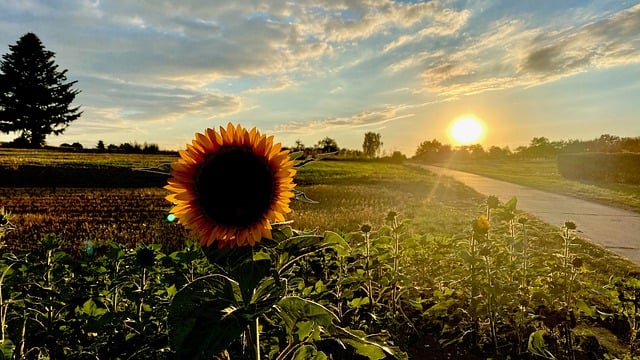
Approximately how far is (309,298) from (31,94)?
2728 inches

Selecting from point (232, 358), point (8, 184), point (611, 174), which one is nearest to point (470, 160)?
point (611, 174)

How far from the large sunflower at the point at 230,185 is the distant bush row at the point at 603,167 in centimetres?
2951

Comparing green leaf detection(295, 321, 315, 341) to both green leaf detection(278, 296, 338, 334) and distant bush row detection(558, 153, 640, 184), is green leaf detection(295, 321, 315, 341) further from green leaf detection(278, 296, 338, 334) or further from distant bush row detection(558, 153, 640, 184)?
distant bush row detection(558, 153, 640, 184)

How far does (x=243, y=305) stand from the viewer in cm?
133

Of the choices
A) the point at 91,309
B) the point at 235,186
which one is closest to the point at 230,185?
the point at 235,186

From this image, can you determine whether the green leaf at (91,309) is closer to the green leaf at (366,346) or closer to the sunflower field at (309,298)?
the sunflower field at (309,298)

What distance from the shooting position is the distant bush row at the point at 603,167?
26.8m

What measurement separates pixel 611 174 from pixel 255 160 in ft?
103

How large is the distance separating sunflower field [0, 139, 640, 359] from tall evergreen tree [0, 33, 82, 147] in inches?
2608

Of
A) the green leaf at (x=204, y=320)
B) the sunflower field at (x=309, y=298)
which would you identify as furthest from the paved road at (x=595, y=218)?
the green leaf at (x=204, y=320)

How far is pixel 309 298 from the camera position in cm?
300

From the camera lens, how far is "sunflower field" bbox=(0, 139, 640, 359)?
1.35 metres

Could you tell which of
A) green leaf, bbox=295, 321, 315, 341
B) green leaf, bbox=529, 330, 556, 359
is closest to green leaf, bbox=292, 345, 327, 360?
green leaf, bbox=295, 321, 315, 341

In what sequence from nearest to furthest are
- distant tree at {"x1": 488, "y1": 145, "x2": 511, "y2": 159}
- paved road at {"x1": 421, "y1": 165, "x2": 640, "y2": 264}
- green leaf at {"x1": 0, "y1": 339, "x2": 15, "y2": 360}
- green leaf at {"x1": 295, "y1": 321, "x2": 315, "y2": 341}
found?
1. green leaf at {"x1": 295, "y1": 321, "x2": 315, "y2": 341}
2. green leaf at {"x1": 0, "y1": 339, "x2": 15, "y2": 360}
3. paved road at {"x1": 421, "y1": 165, "x2": 640, "y2": 264}
4. distant tree at {"x1": 488, "y1": 145, "x2": 511, "y2": 159}
